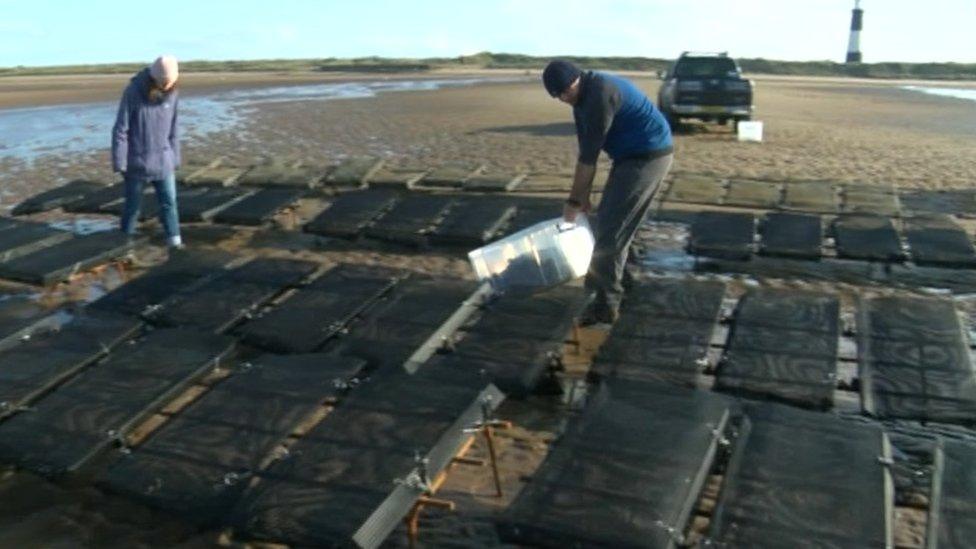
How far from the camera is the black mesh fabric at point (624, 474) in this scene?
119 inches

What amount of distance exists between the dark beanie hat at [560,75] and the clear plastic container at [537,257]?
1244 millimetres

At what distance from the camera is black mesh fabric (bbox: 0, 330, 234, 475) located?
3.91 meters

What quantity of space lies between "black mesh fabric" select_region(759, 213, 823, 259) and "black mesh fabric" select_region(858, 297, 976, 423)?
70.1 inches

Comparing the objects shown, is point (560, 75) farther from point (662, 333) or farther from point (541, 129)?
point (541, 129)

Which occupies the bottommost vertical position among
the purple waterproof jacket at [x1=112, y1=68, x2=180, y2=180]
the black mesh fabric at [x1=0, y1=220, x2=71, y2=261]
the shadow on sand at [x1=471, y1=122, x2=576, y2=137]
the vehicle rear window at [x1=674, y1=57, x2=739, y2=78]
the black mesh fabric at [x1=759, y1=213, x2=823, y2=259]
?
the black mesh fabric at [x1=759, y1=213, x2=823, y2=259]

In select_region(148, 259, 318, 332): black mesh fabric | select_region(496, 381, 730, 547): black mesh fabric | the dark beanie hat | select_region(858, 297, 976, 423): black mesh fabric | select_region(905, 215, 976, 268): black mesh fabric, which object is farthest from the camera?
select_region(905, 215, 976, 268): black mesh fabric

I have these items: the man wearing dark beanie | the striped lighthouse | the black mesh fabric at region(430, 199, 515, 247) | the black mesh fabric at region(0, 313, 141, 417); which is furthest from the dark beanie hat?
the striped lighthouse

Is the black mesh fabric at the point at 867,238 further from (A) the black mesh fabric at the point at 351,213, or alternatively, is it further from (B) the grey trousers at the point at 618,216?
(A) the black mesh fabric at the point at 351,213

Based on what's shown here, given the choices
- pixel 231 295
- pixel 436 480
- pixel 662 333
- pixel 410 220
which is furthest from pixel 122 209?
pixel 436 480

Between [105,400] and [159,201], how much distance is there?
3966 millimetres

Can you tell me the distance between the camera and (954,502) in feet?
10.6

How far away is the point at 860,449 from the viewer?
356 cm

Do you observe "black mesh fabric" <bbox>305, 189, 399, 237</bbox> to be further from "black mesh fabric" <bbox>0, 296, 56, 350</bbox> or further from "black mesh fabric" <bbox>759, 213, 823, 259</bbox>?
"black mesh fabric" <bbox>759, 213, 823, 259</bbox>

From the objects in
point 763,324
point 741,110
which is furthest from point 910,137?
point 763,324
